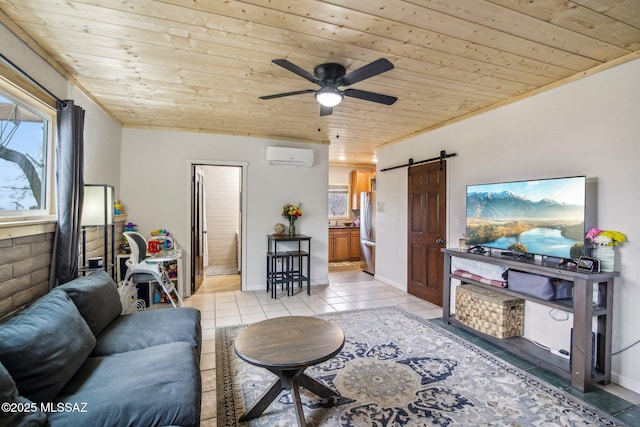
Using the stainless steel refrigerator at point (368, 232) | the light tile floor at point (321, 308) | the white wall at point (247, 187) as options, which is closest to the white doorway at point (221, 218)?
the light tile floor at point (321, 308)

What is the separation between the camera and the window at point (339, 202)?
8336 millimetres

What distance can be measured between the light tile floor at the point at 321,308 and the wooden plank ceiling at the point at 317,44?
2.56 metres

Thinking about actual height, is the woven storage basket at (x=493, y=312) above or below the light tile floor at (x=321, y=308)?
above

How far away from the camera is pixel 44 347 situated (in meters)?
1.48

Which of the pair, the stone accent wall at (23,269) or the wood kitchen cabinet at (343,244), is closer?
the stone accent wall at (23,269)

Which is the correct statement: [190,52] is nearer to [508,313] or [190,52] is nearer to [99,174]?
[99,174]

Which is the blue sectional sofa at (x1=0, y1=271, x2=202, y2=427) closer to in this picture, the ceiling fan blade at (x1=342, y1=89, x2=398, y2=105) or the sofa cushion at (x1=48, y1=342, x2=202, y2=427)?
the sofa cushion at (x1=48, y1=342, x2=202, y2=427)

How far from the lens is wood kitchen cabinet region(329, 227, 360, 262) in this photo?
25.4 feet

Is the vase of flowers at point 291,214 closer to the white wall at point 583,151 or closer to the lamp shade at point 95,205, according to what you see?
the white wall at point 583,151

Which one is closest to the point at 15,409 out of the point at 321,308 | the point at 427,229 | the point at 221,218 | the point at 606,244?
the point at 321,308

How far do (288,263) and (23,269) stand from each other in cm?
331

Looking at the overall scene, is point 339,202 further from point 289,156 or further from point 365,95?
point 365,95

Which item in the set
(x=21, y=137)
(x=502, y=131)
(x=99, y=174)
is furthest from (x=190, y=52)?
(x=502, y=131)

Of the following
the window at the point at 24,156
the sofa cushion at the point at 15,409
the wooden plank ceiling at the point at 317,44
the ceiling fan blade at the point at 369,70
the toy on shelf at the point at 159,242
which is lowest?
the sofa cushion at the point at 15,409
